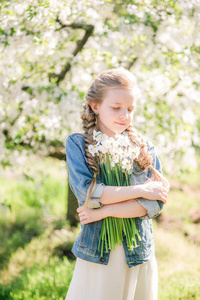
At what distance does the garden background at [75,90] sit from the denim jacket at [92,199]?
1.27m

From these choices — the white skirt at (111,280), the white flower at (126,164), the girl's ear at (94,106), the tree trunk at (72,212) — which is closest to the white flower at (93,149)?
the white flower at (126,164)

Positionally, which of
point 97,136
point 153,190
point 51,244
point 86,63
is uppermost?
point 97,136

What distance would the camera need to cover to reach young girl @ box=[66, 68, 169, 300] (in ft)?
6.13

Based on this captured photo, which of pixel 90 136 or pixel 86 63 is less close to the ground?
pixel 90 136

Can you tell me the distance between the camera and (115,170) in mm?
1893

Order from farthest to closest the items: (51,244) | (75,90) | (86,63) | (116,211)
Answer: (51,244) → (86,63) → (75,90) → (116,211)

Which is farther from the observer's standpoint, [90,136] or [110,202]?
[90,136]

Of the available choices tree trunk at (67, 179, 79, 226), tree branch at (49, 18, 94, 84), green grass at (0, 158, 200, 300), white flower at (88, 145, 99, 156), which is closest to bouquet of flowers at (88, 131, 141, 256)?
white flower at (88, 145, 99, 156)

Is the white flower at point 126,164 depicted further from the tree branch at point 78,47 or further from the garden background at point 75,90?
the tree branch at point 78,47

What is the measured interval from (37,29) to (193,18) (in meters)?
1.46

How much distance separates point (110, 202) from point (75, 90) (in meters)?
2.20

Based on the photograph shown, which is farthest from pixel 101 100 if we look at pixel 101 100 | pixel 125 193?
pixel 125 193

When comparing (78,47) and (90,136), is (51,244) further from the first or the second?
(90,136)

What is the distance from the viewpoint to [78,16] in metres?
3.77
